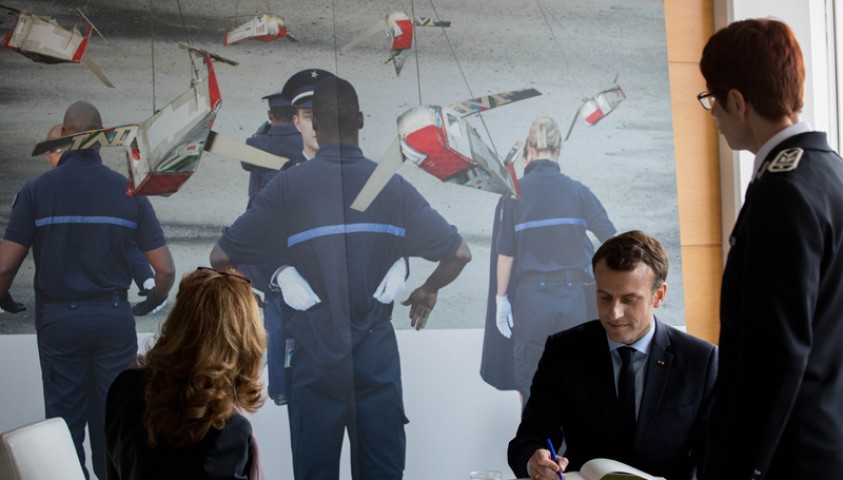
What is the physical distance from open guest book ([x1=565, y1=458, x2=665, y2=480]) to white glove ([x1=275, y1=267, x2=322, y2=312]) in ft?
6.33

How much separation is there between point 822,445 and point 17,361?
3160mm

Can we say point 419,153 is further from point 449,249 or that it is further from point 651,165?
point 651,165

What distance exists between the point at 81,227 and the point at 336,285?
1.11m

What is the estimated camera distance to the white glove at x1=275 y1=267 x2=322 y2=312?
152 inches

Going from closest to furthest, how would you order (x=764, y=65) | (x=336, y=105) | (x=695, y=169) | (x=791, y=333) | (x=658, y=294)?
(x=791, y=333) → (x=764, y=65) → (x=658, y=294) → (x=336, y=105) → (x=695, y=169)

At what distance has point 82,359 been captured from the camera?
12.1ft

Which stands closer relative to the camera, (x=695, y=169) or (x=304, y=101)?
(x=304, y=101)

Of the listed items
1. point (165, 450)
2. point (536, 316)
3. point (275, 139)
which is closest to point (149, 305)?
point (275, 139)

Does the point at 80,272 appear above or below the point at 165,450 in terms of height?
above

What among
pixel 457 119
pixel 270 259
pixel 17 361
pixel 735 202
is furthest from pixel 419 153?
pixel 17 361

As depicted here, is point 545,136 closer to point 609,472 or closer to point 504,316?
point 504,316

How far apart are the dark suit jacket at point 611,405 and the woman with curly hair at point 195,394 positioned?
906 millimetres

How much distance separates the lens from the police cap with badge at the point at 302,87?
13.0 ft

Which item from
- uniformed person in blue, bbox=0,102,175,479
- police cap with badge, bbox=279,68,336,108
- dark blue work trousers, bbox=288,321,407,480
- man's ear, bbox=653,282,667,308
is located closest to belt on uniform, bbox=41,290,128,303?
uniformed person in blue, bbox=0,102,175,479
